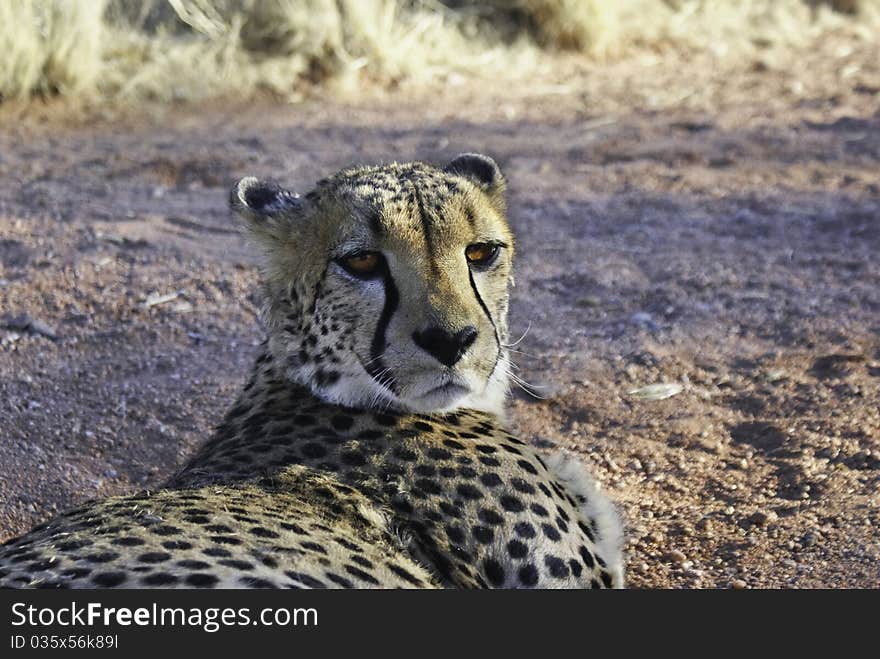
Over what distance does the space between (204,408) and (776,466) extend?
5.30 ft

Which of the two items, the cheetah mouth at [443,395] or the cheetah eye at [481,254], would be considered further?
the cheetah eye at [481,254]

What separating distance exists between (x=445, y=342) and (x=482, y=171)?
65 centimetres

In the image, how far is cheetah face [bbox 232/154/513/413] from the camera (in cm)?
253

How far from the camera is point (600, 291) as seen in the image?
4629 millimetres

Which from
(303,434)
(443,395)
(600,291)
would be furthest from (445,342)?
(600,291)

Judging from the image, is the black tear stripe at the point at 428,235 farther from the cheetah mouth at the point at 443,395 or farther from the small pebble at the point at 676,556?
the small pebble at the point at 676,556

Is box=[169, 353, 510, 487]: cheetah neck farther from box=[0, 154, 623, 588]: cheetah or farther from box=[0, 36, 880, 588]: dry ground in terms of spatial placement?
box=[0, 36, 880, 588]: dry ground

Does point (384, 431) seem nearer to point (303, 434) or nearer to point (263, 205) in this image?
point (303, 434)

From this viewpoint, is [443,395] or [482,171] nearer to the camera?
[443,395]

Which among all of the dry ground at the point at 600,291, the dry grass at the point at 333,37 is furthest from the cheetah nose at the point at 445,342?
the dry grass at the point at 333,37

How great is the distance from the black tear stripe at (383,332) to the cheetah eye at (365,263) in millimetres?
21

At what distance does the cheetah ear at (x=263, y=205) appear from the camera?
2.85 metres

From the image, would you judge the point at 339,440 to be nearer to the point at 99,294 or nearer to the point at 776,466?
the point at 776,466

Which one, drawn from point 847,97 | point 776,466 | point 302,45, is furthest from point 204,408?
point 847,97
